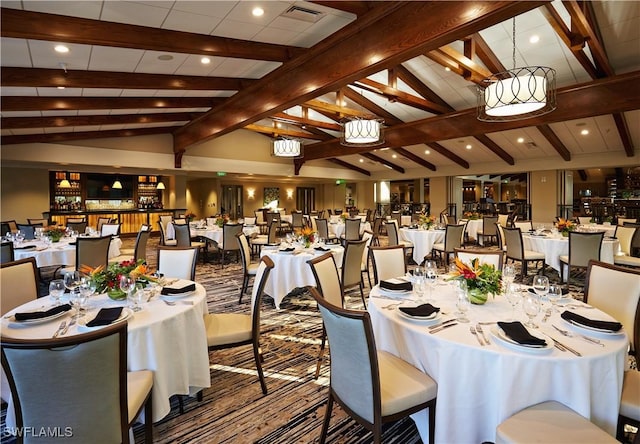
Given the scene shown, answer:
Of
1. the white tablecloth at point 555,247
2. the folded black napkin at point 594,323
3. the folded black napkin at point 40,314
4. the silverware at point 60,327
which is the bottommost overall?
the white tablecloth at point 555,247

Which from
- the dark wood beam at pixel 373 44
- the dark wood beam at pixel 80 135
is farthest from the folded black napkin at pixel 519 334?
the dark wood beam at pixel 80 135

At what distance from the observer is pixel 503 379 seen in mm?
1618

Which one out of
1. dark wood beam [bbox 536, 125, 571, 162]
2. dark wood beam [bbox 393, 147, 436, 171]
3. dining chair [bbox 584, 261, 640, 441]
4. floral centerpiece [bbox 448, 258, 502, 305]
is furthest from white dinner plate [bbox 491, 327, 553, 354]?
dark wood beam [bbox 393, 147, 436, 171]

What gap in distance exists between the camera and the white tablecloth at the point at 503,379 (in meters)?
1.58

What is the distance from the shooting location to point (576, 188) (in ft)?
59.3

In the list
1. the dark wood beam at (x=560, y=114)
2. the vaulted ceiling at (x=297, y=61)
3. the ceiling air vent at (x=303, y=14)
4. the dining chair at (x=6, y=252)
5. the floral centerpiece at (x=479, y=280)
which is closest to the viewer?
the floral centerpiece at (x=479, y=280)

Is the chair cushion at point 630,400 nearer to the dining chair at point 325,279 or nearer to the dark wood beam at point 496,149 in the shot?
the dining chair at point 325,279

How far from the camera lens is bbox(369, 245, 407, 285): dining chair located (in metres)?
3.41

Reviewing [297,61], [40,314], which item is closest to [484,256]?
[40,314]

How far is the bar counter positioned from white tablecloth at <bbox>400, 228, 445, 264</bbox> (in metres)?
8.32

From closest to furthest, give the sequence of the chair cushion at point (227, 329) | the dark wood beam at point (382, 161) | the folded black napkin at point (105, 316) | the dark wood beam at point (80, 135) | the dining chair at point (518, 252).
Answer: the folded black napkin at point (105, 316), the chair cushion at point (227, 329), the dining chair at point (518, 252), the dark wood beam at point (80, 135), the dark wood beam at point (382, 161)

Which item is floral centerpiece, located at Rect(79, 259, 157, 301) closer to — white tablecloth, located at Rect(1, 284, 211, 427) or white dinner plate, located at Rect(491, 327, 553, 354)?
white tablecloth, located at Rect(1, 284, 211, 427)

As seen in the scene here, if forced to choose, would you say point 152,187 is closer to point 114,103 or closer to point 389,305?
point 114,103

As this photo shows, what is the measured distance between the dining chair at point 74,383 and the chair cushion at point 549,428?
167 cm
